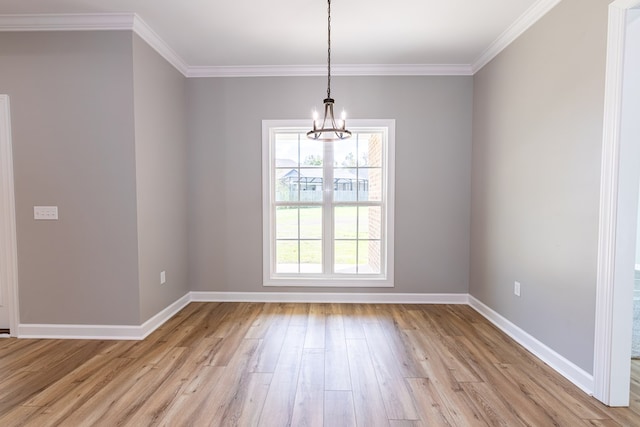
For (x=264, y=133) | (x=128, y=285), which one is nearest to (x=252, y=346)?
(x=128, y=285)

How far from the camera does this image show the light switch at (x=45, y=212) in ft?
9.36

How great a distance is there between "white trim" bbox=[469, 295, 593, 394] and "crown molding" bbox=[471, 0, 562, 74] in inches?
107

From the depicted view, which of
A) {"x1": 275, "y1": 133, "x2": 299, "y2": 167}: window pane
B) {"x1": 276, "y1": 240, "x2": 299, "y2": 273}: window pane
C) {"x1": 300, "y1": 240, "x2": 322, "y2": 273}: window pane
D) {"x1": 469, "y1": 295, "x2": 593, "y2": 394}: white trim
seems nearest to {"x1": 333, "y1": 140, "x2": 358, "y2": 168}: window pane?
{"x1": 275, "y1": 133, "x2": 299, "y2": 167}: window pane

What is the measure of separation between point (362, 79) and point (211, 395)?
3566 millimetres

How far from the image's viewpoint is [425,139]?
3.84 metres

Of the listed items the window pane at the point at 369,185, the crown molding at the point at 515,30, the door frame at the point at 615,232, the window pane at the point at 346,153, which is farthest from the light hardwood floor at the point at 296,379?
A: the crown molding at the point at 515,30

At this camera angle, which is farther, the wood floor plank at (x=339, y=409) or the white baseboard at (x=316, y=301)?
the white baseboard at (x=316, y=301)

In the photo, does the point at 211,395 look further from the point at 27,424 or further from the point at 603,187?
the point at 603,187

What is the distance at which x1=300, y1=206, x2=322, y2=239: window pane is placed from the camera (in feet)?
13.2

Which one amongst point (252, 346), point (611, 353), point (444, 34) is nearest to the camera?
point (611, 353)

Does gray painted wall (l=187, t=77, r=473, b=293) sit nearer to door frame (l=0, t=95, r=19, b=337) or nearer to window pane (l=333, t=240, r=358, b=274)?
window pane (l=333, t=240, r=358, b=274)

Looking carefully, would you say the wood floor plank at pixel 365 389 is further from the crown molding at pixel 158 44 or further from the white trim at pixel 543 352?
the crown molding at pixel 158 44

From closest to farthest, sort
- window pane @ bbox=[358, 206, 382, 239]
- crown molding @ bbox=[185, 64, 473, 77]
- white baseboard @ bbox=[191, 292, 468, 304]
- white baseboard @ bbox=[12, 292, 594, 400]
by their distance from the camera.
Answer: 1. white baseboard @ bbox=[12, 292, 594, 400]
2. crown molding @ bbox=[185, 64, 473, 77]
3. white baseboard @ bbox=[191, 292, 468, 304]
4. window pane @ bbox=[358, 206, 382, 239]

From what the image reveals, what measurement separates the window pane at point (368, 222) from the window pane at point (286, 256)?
0.87 metres
